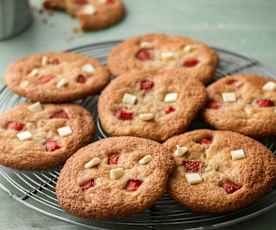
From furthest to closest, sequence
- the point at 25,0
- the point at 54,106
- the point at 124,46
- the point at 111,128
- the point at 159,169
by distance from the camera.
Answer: the point at 25,0, the point at 124,46, the point at 54,106, the point at 111,128, the point at 159,169

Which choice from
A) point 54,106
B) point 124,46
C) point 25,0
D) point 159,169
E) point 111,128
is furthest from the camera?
point 25,0

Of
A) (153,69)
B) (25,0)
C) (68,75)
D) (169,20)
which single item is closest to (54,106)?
(68,75)

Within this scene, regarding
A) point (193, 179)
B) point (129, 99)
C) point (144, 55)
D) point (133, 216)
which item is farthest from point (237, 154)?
point (144, 55)

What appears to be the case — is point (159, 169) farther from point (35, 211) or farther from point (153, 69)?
point (153, 69)

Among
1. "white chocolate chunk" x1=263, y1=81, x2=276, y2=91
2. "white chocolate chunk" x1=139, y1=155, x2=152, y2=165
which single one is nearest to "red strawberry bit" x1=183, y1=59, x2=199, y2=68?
"white chocolate chunk" x1=263, y1=81, x2=276, y2=91

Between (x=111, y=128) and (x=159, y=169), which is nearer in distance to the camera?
(x=159, y=169)

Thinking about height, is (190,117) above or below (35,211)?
above

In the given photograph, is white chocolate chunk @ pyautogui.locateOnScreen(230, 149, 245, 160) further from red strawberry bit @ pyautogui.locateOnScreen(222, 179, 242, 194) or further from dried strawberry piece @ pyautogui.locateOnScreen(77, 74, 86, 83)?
dried strawberry piece @ pyautogui.locateOnScreen(77, 74, 86, 83)
